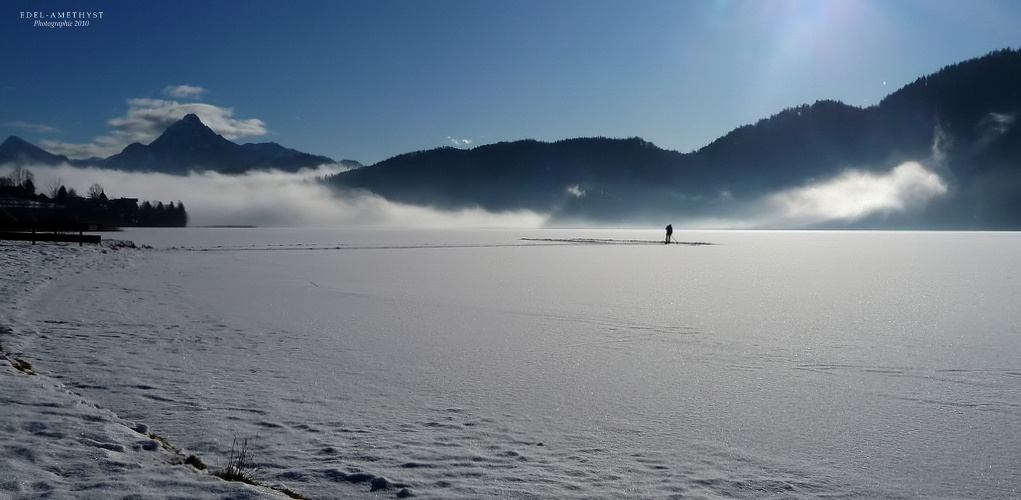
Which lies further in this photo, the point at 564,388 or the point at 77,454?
the point at 564,388

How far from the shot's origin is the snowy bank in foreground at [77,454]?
3939mm

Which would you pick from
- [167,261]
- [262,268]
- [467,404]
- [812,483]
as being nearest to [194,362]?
[467,404]

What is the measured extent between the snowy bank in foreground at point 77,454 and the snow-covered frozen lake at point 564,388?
32cm

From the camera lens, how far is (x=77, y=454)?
447cm

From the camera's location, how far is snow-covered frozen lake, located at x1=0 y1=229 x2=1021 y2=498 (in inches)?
183

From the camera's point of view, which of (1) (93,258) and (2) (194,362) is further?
(1) (93,258)

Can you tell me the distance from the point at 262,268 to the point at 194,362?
55.3 feet

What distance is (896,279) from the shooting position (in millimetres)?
20812

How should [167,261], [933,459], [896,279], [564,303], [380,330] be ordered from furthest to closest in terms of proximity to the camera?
[167,261] < [896,279] < [564,303] < [380,330] < [933,459]

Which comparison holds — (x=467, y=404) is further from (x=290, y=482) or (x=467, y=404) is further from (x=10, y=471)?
(x=10, y=471)

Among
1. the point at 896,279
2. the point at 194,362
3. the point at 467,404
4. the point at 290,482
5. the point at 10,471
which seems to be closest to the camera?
the point at 10,471

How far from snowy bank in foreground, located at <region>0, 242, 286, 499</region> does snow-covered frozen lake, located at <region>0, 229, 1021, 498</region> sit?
1.05 ft

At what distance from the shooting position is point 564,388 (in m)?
7.01

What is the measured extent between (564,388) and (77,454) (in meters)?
4.46
